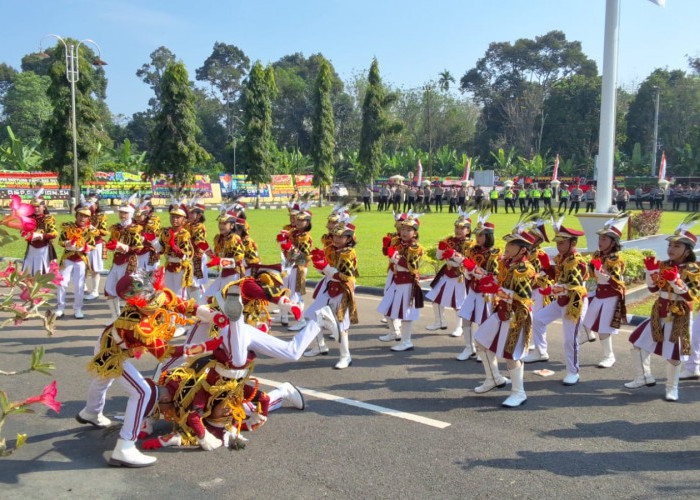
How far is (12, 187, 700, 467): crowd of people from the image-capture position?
498 centimetres

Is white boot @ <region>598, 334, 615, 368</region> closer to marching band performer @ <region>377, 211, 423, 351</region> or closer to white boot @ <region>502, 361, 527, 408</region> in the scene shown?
white boot @ <region>502, 361, 527, 408</region>

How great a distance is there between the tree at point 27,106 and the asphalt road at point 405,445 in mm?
55883

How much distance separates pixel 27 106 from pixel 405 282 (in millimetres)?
58745

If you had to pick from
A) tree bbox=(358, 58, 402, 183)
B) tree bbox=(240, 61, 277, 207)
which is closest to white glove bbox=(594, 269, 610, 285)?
tree bbox=(240, 61, 277, 207)

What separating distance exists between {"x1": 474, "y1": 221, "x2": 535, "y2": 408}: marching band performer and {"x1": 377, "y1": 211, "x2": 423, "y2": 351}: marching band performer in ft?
6.39

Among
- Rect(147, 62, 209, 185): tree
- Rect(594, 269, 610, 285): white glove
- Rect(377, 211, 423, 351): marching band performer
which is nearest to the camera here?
Rect(594, 269, 610, 285): white glove

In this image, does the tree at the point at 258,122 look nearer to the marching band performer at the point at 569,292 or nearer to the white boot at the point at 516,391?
the marching band performer at the point at 569,292

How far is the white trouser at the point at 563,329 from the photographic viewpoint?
7.10 meters

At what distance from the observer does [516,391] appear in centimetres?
640

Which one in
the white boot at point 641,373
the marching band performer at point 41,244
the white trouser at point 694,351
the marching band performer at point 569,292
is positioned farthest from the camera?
the marching band performer at point 41,244

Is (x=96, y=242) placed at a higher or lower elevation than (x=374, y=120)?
lower

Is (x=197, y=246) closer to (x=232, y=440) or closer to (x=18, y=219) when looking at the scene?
(x=232, y=440)

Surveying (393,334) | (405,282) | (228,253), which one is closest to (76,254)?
(228,253)

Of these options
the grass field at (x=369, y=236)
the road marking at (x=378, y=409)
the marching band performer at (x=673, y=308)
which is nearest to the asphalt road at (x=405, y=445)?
the road marking at (x=378, y=409)
